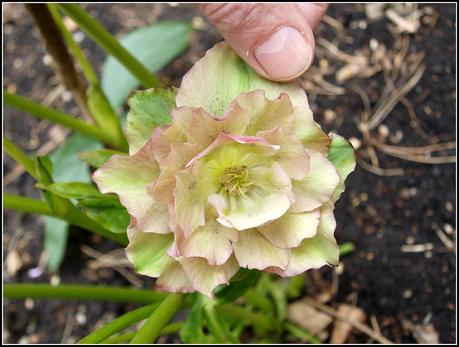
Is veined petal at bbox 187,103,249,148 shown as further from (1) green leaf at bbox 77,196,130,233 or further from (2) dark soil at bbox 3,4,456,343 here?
(2) dark soil at bbox 3,4,456,343

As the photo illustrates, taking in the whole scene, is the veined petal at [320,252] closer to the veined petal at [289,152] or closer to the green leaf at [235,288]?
the veined petal at [289,152]

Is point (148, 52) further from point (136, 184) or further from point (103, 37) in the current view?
point (136, 184)

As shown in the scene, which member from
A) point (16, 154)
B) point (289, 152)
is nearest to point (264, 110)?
point (289, 152)

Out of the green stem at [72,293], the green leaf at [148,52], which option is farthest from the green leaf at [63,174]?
the green stem at [72,293]

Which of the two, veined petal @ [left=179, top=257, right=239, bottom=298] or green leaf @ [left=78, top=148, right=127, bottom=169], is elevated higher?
green leaf @ [left=78, top=148, right=127, bottom=169]

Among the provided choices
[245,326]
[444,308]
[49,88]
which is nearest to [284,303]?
[245,326]

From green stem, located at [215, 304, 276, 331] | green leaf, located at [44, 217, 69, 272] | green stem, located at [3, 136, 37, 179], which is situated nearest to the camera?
green stem, located at [3, 136, 37, 179]

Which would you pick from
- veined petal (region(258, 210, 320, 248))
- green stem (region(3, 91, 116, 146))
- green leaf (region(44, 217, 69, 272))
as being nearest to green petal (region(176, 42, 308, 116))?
veined petal (region(258, 210, 320, 248))
